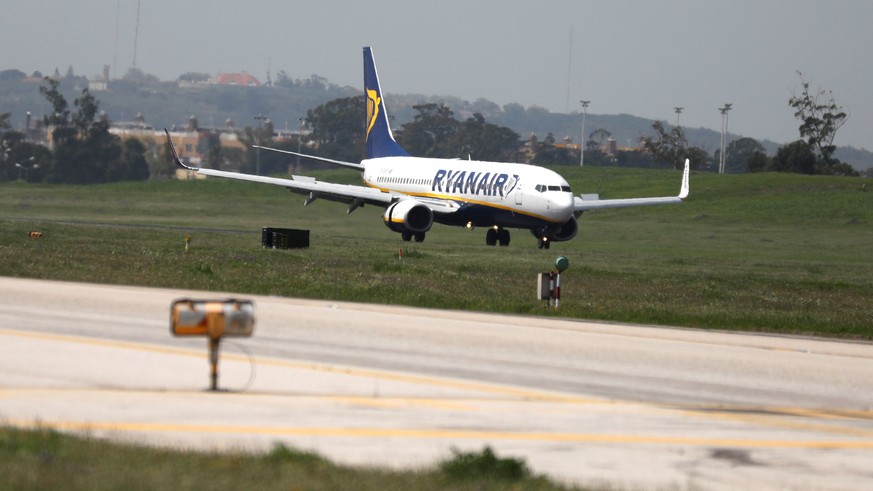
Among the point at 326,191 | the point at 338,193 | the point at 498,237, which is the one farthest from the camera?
the point at 338,193

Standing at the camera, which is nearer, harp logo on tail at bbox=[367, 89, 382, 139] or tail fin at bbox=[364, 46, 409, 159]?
tail fin at bbox=[364, 46, 409, 159]

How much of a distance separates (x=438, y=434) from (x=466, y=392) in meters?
2.98

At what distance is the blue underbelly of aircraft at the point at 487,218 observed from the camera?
5553 centimetres

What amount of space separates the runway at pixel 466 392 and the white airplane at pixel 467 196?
29773mm

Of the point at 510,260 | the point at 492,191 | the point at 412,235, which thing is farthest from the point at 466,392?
the point at 412,235

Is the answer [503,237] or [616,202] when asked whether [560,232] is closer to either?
[503,237]

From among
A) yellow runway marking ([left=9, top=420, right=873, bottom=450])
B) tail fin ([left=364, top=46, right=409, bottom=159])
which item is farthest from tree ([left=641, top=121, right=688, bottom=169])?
yellow runway marking ([left=9, top=420, right=873, bottom=450])

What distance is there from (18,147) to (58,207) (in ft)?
288

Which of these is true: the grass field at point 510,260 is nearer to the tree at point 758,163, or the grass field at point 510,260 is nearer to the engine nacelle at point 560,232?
the engine nacelle at point 560,232

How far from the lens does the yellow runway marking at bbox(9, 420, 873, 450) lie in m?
12.9

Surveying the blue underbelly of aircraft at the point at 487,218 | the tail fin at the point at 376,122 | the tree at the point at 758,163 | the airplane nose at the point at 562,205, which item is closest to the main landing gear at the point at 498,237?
the blue underbelly of aircraft at the point at 487,218

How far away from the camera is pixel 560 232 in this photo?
190 ft

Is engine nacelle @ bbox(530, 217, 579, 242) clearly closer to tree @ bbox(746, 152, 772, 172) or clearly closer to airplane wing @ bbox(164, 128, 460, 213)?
airplane wing @ bbox(164, 128, 460, 213)

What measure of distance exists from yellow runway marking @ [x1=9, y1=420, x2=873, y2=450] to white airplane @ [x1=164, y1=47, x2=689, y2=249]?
40.3 meters
